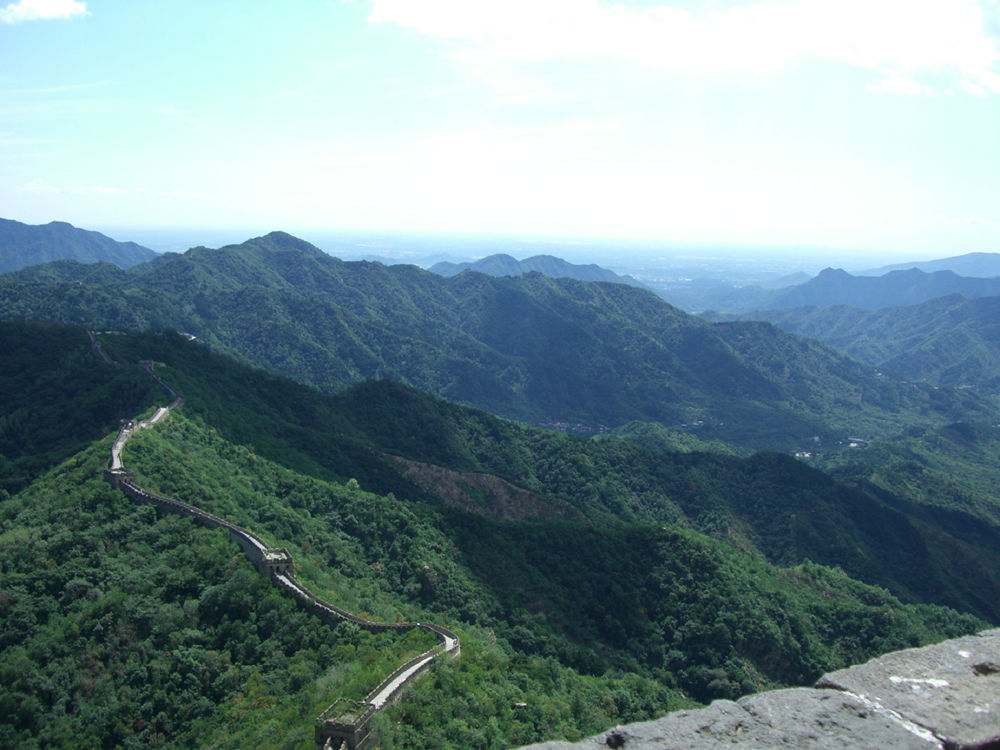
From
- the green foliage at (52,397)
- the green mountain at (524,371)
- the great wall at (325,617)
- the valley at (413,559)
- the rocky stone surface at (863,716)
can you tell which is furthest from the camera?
the green mountain at (524,371)

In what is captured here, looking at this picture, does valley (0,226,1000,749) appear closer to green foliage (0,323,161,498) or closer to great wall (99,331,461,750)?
green foliage (0,323,161,498)

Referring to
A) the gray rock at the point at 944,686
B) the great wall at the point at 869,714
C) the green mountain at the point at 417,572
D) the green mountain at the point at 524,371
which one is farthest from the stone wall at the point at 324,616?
the green mountain at the point at 524,371

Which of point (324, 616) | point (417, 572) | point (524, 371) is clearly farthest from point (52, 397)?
point (524, 371)

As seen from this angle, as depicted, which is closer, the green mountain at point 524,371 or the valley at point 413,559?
the valley at point 413,559

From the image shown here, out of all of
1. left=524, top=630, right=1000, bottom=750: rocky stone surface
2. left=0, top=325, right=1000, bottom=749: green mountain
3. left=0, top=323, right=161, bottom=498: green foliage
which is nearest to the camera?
left=524, top=630, right=1000, bottom=750: rocky stone surface

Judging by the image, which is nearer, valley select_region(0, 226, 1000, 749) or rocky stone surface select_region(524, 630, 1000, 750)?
rocky stone surface select_region(524, 630, 1000, 750)

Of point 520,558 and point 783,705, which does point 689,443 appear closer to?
point 520,558

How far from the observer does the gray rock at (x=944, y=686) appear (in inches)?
261

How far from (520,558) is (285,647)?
27920 mm

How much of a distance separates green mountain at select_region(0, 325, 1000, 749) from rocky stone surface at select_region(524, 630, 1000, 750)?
18.6m

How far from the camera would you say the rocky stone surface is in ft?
21.7

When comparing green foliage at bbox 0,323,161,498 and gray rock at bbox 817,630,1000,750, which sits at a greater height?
gray rock at bbox 817,630,1000,750

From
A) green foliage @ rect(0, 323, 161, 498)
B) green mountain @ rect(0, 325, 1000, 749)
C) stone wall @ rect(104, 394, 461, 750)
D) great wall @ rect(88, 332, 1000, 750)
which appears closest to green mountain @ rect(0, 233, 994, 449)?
green mountain @ rect(0, 325, 1000, 749)

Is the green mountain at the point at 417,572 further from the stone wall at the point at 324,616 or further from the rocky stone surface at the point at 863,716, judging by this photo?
the rocky stone surface at the point at 863,716
